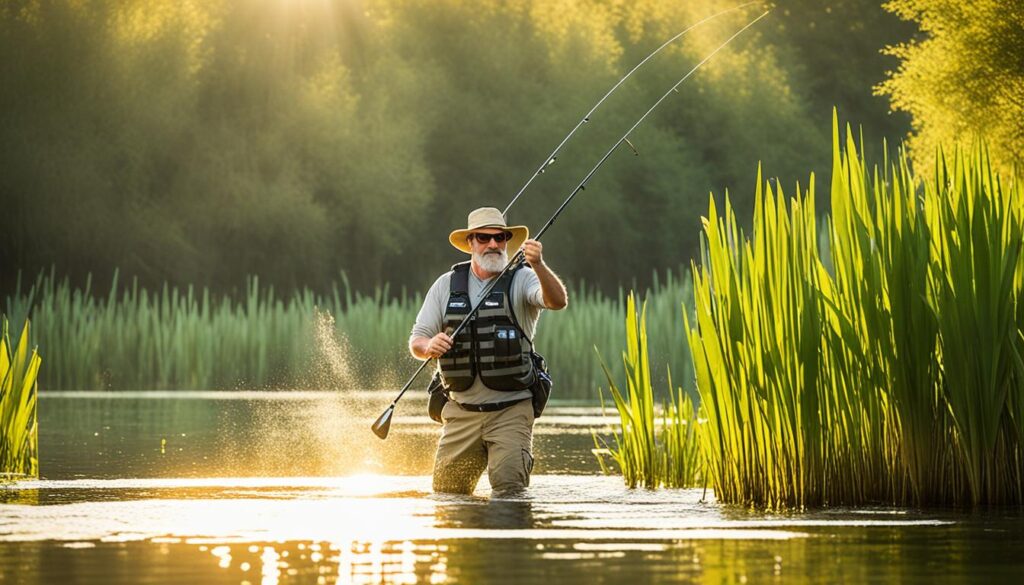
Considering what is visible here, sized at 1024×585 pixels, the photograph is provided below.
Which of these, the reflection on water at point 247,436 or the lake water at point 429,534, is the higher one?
the reflection on water at point 247,436

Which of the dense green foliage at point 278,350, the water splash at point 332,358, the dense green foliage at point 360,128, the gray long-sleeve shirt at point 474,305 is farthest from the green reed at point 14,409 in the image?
the dense green foliage at point 360,128

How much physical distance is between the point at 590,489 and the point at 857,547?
3.39 meters

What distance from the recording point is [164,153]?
4309 centimetres

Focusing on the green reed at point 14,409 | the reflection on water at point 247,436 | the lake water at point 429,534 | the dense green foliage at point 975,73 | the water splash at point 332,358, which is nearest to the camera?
the lake water at point 429,534

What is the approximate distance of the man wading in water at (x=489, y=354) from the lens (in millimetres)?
9656

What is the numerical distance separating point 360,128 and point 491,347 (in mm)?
37431

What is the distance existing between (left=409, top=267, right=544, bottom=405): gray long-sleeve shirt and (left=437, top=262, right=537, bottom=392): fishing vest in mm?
35

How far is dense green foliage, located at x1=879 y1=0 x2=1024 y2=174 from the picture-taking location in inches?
1173

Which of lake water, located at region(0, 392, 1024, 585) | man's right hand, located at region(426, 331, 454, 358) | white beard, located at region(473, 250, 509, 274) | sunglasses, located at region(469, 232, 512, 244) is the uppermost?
sunglasses, located at region(469, 232, 512, 244)

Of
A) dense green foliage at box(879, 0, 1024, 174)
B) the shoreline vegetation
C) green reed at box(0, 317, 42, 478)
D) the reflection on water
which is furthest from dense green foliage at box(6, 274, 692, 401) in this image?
the shoreline vegetation

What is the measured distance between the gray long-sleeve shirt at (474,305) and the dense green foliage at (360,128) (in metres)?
29.9

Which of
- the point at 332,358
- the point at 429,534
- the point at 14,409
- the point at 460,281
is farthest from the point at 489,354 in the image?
the point at 332,358

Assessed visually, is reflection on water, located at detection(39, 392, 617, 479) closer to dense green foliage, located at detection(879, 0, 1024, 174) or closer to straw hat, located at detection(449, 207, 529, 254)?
straw hat, located at detection(449, 207, 529, 254)

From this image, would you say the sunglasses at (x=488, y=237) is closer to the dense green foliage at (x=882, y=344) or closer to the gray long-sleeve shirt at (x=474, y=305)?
the gray long-sleeve shirt at (x=474, y=305)
